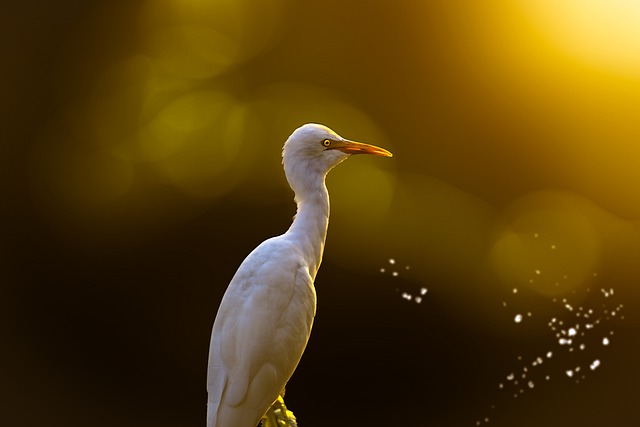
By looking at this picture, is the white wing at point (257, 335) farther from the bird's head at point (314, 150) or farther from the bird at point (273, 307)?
the bird's head at point (314, 150)

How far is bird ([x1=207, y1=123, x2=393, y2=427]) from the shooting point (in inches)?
102

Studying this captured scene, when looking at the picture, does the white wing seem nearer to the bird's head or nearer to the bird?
the bird

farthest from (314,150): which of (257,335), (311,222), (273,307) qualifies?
(257,335)

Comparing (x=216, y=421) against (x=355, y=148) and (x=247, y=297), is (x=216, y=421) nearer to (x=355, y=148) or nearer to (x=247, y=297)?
(x=247, y=297)

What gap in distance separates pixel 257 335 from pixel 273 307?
4.3 inches

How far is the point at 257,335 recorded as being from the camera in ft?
8.56

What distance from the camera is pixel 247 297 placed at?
A: 2664 mm

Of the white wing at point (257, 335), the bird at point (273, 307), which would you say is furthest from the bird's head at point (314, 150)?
the white wing at point (257, 335)

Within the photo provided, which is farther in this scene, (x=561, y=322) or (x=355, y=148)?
(x=561, y=322)

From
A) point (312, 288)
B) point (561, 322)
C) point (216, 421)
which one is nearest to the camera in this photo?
point (216, 421)

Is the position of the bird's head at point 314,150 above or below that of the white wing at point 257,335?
above

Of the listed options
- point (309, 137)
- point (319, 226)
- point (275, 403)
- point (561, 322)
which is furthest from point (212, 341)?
point (561, 322)

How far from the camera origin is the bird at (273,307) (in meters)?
2.60

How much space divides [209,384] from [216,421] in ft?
0.44
